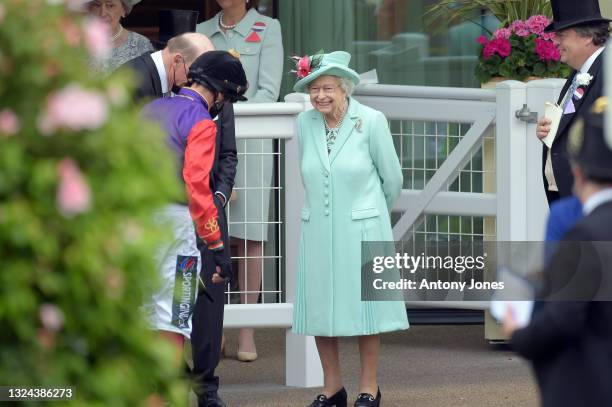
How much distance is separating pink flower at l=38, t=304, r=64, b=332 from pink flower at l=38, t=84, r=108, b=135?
31 centimetres

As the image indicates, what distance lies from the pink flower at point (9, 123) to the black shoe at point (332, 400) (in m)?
4.06

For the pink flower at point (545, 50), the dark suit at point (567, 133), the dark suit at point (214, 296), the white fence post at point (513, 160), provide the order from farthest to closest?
the pink flower at point (545, 50) < the white fence post at point (513, 160) < the dark suit at point (214, 296) < the dark suit at point (567, 133)

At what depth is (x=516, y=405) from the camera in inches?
255

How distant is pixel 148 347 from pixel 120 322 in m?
0.09

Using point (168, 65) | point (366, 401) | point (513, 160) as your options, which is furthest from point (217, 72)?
point (513, 160)

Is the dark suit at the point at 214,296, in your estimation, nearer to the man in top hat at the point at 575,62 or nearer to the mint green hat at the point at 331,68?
the mint green hat at the point at 331,68

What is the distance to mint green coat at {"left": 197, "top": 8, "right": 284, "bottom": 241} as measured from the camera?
23.1 ft

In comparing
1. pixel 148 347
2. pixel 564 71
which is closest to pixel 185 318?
pixel 148 347

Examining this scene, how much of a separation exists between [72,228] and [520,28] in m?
5.92

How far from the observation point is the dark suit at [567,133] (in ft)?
19.3

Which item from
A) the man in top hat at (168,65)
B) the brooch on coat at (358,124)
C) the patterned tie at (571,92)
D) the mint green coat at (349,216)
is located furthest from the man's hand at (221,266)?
the patterned tie at (571,92)

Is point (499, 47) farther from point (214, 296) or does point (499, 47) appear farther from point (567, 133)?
point (214, 296)

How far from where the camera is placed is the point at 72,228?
7.84 feet

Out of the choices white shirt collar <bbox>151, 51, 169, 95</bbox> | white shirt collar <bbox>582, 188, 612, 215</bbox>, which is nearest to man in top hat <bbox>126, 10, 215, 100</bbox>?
white shirt collar <bbox>151, 51, 169, 95</bbox>
